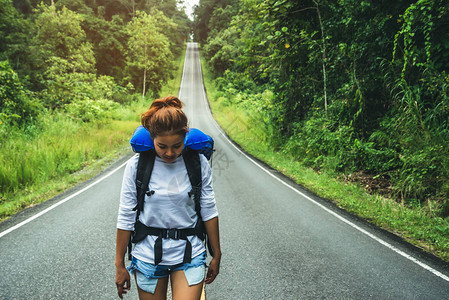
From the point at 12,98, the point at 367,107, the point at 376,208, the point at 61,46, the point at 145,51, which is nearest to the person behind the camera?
the point at 376,208

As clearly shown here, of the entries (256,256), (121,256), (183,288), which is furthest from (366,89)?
(121,256)

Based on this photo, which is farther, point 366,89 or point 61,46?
point 61,46

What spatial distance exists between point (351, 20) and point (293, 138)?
5.36 metres

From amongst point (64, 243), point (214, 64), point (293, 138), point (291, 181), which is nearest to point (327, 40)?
point (293, 138)

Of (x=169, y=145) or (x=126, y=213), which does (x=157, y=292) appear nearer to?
(x=126, y=213)

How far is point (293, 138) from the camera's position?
506 inches

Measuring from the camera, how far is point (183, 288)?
166 centimetres

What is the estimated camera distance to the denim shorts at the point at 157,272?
169 cm

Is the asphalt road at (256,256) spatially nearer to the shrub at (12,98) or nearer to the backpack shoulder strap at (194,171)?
the backpack shoulder strap at (194,171)

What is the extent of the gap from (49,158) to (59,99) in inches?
Answer: 363

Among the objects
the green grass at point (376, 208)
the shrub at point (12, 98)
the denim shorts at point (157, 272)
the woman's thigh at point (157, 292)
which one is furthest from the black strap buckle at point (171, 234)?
the shrub at point (12, 98)

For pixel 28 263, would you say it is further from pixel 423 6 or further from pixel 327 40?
pixel 327 40

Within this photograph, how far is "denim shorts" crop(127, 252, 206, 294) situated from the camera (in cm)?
169

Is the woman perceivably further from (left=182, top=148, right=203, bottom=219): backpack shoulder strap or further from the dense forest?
the dense forest
